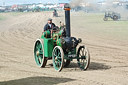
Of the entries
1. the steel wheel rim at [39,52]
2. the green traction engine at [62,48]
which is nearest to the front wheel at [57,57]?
the green traction engine at [62,48]

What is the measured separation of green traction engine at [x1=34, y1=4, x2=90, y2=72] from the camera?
29.8 ft

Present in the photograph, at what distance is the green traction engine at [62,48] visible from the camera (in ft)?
29.8

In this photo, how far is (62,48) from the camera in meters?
9.41

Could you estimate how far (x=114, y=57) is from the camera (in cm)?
1175

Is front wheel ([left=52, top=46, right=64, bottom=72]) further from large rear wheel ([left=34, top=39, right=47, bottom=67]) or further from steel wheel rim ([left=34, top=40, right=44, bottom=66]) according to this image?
steel wheel rim ([left=34, top=40, right=44, bottom=66])

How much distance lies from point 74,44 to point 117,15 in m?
27.2

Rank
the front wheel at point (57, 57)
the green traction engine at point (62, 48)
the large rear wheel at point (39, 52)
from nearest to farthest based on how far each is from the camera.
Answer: the green traction engine at point (62, 48), the front wheel at point (57, 57), the large rear wheel at point (39, 52)

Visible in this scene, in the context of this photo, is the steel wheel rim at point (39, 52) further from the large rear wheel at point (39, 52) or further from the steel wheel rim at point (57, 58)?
the steel wheel rim at point (57, 58)

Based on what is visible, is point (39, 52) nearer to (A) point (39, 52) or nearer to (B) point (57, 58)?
(A) point (39, 52)

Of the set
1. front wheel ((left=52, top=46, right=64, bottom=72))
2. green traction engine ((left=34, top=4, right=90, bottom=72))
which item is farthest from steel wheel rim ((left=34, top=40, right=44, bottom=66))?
front wheel ((left=52, top=46, right=64, bottom=72))

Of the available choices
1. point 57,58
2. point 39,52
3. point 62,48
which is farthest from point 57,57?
point 39,52

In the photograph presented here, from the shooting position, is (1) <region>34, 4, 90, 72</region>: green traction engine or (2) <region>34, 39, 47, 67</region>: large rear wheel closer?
(1) <region>34, 4, 90, 72</region>: green traction engine

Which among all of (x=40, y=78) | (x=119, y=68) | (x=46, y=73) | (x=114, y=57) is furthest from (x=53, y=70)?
(x=114, y=57)

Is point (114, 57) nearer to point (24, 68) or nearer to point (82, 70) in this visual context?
point (82, 70)
